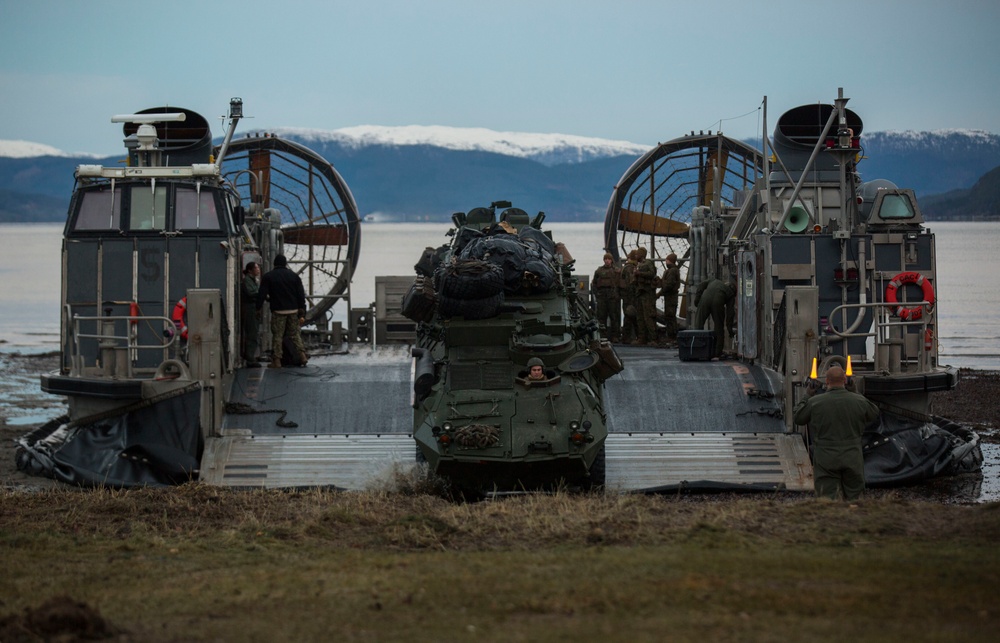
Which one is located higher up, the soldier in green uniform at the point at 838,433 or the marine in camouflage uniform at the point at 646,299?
the marine in camouflage uniform at the point at 646,299

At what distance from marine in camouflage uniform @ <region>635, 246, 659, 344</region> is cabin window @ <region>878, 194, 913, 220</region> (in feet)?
11.8

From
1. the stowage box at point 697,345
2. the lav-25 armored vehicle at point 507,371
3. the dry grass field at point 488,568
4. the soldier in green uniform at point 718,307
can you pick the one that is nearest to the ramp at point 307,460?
the lav-25 armored vehicle at point 507,371

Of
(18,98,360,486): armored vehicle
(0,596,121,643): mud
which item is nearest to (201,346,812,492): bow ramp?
(18,98,360,486): armored vehicle

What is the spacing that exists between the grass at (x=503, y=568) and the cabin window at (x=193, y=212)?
14.7ft

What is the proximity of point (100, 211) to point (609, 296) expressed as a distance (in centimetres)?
757

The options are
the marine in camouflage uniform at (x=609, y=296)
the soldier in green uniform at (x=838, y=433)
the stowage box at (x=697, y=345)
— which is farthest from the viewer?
the marine in camouflage uniform at (x=609, y=296)

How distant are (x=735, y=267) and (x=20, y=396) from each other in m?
10.9

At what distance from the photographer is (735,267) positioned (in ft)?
55.5

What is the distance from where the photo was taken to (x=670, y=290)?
1892 centimetres

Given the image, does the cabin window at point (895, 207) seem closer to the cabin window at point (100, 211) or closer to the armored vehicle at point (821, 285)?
the armored vehicle at point (821, 285)

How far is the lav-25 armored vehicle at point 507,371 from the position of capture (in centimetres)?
1087

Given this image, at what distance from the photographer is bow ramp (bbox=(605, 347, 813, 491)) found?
12.3 metres

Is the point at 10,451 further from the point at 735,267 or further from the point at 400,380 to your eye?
the point at 735,267

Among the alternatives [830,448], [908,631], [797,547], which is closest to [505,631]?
[908,631]
